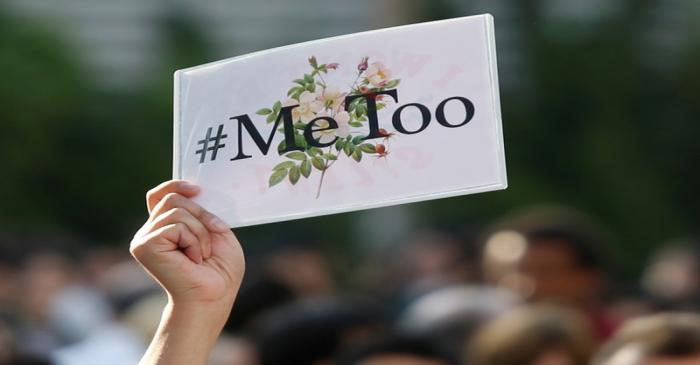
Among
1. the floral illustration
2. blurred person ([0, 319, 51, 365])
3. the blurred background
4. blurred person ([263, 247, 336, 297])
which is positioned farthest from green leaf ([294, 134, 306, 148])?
the blurred background

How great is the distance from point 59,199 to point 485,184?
15.0 meters

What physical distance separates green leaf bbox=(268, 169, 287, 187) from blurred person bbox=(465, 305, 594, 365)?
195 centimetres

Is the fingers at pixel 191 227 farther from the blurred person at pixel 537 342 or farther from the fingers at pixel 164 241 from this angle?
the blurred person at pixel 537 342

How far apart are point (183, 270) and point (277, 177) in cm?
25

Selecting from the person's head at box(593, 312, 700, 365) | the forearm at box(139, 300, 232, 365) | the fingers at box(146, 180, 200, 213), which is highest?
the fingers at box(146, 180, 200, 213)

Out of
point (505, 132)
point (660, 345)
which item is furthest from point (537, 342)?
point (505, 132)

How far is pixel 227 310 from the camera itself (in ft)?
10.3

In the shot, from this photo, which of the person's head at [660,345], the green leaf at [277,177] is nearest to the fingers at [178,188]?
the green leaf at [277,177]

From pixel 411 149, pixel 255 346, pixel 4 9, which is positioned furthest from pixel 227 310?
pixel 4 9

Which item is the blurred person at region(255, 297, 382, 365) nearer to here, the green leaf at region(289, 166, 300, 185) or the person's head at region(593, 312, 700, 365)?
the person's head at region(593, 312, 700, 365)

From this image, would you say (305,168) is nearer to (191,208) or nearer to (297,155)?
(297,155)

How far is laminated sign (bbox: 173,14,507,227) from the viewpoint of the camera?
2.94 m

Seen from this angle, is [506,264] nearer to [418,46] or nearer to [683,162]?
[418,46]

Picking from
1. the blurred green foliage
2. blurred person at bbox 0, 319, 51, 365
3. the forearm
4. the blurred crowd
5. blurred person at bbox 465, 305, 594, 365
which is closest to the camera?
the forearm
